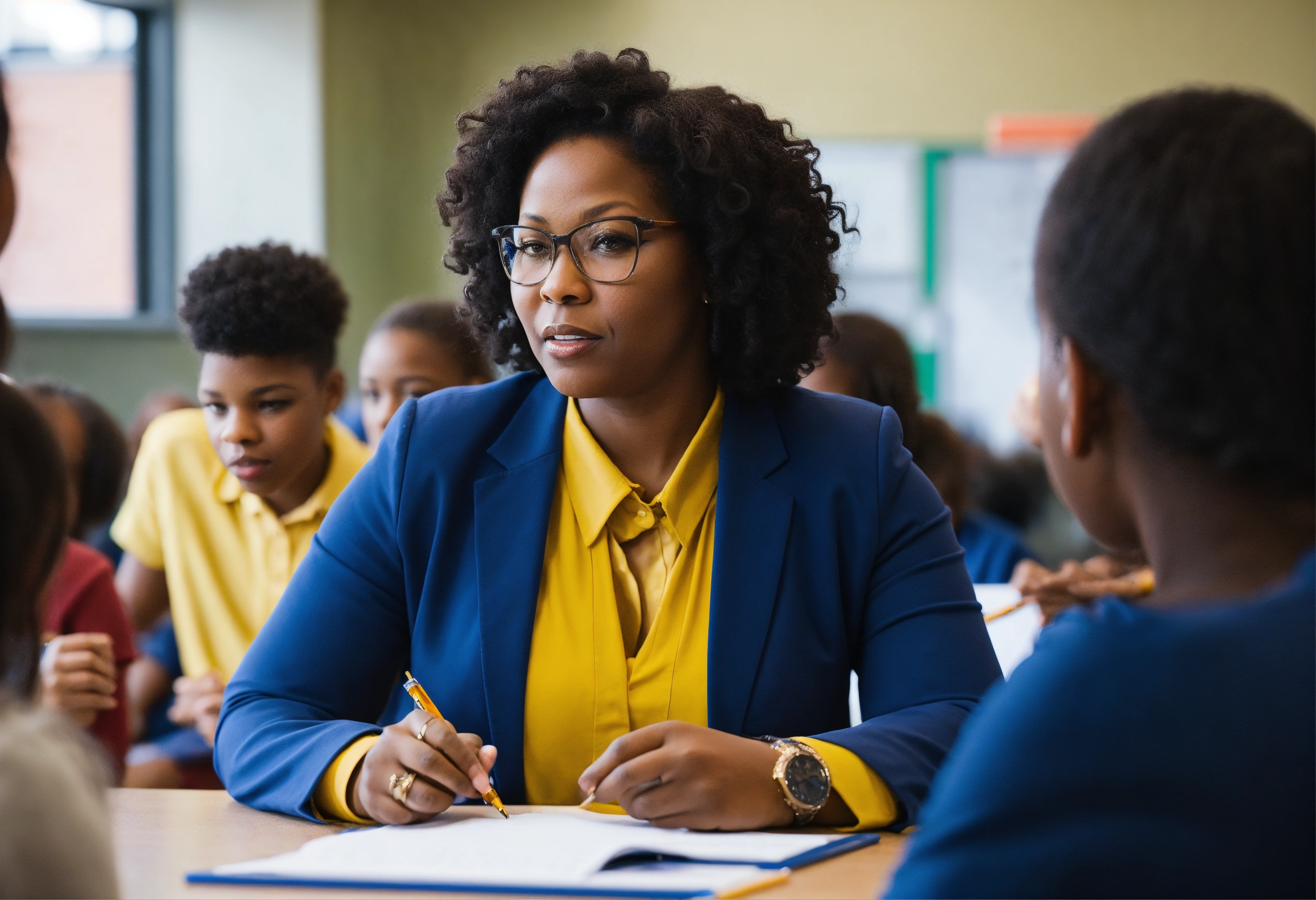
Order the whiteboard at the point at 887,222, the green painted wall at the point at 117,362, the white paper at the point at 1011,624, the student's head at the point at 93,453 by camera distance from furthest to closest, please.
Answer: the whiteboard at the point at 887,222
the green painted wall at the point at 117,362
the student's head at the point at 93,453
the white paper at the point at 1011,624

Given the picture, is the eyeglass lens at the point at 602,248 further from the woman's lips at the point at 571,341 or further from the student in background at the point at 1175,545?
the student in background at the point at 1175,545

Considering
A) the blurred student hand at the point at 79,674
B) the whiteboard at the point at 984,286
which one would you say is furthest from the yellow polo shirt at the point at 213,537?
the whiteboard at the point at 984,286

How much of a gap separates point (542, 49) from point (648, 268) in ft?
16.2

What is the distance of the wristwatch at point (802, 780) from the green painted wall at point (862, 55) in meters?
5.10

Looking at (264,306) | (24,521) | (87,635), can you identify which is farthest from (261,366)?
(24,521)

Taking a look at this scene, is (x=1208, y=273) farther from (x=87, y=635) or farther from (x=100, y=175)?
(x=100, y=175)

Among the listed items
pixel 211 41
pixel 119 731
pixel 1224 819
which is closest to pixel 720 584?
pixel 1224 819

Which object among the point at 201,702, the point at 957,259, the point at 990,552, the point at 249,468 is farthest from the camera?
the point at 957,259

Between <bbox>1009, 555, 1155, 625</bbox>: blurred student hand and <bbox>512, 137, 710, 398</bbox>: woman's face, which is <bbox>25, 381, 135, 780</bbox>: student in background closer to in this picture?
<bbox>512, 137, 710, 398</bbox>: woman's face

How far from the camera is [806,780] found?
4.50 feet

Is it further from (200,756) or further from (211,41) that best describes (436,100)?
(200,756)

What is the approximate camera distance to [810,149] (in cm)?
183

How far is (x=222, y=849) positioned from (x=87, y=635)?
0.86 m

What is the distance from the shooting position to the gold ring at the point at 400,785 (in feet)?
4.43
